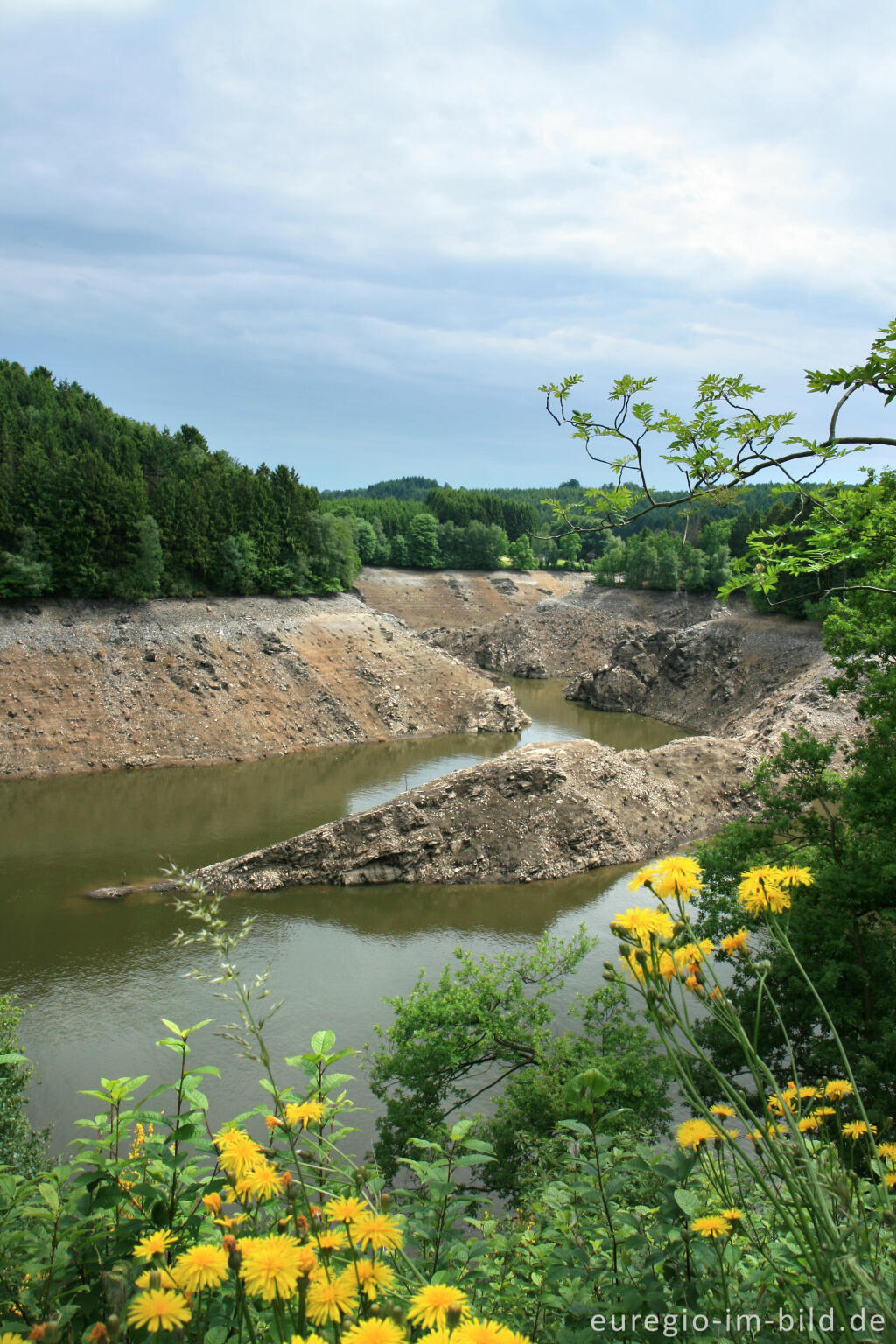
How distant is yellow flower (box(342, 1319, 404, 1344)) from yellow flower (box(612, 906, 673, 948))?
1540 millimetres

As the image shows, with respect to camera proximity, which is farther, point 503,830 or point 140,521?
point 140,521

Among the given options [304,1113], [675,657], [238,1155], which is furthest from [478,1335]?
[675,657]

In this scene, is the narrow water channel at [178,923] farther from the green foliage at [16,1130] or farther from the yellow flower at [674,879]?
the yellow flower at [674,879]

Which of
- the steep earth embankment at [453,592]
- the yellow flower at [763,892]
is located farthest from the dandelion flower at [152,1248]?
the steep earth embankment at [453,592]

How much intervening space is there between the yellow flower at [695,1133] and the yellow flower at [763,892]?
2.91 feet

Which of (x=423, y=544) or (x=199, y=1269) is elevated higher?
(x=423, y=544)

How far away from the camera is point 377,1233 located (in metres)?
2.43

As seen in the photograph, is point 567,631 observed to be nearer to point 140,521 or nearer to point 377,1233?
point 140,521

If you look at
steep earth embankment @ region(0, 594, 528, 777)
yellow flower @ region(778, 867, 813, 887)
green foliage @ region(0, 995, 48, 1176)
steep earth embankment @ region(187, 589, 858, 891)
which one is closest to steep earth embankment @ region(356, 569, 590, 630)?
steep earth embankment @ region(0, 594, 528, 777)

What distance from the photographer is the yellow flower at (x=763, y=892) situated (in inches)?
127

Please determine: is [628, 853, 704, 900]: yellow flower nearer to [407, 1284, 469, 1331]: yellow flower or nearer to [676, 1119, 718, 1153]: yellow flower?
[676, 1119, 718, 1153]: yellow flower

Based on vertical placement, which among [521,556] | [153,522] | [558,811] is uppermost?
[521,556]

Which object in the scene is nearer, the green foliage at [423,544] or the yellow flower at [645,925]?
the yellow flower at [645,925]

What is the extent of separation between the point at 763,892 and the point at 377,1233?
1.94 meters
